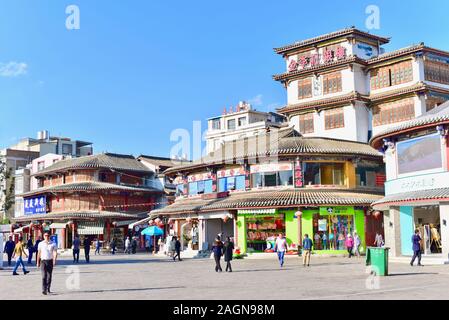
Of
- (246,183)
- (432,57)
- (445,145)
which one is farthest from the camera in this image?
(432,57)

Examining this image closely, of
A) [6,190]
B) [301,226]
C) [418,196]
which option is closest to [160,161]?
[6,190]

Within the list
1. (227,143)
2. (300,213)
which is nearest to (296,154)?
(300,213)

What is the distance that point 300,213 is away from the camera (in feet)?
123

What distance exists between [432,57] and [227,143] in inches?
678

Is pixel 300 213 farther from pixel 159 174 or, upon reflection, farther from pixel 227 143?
pixel 159 174

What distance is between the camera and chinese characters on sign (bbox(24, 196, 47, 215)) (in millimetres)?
61781

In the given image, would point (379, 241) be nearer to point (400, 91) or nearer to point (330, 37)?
point (400, 91)

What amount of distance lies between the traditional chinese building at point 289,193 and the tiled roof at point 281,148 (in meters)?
0.07

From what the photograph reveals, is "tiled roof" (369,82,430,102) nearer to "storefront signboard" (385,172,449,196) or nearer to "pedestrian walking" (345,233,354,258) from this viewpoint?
"pedestrian walking" (345,233,354,258)

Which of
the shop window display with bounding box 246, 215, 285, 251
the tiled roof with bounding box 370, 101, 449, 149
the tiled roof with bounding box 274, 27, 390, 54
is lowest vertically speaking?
the shop window display with bounding box 246, 215, 285, 251

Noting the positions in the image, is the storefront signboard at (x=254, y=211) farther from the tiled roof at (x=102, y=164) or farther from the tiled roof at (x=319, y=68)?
the tiled roof at (x=102, y=164)

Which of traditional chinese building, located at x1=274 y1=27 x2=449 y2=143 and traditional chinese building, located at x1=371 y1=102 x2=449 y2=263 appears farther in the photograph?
traditional chinese building, located at x1=274 y1=27 x2=449 y2=143

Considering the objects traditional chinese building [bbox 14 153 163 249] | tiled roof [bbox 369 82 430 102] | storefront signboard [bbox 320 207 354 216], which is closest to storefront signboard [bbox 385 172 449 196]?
storefront signboard [bbox 320 207 354 216]

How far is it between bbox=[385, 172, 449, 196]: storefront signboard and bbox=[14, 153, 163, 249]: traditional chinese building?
3236 centimetres
